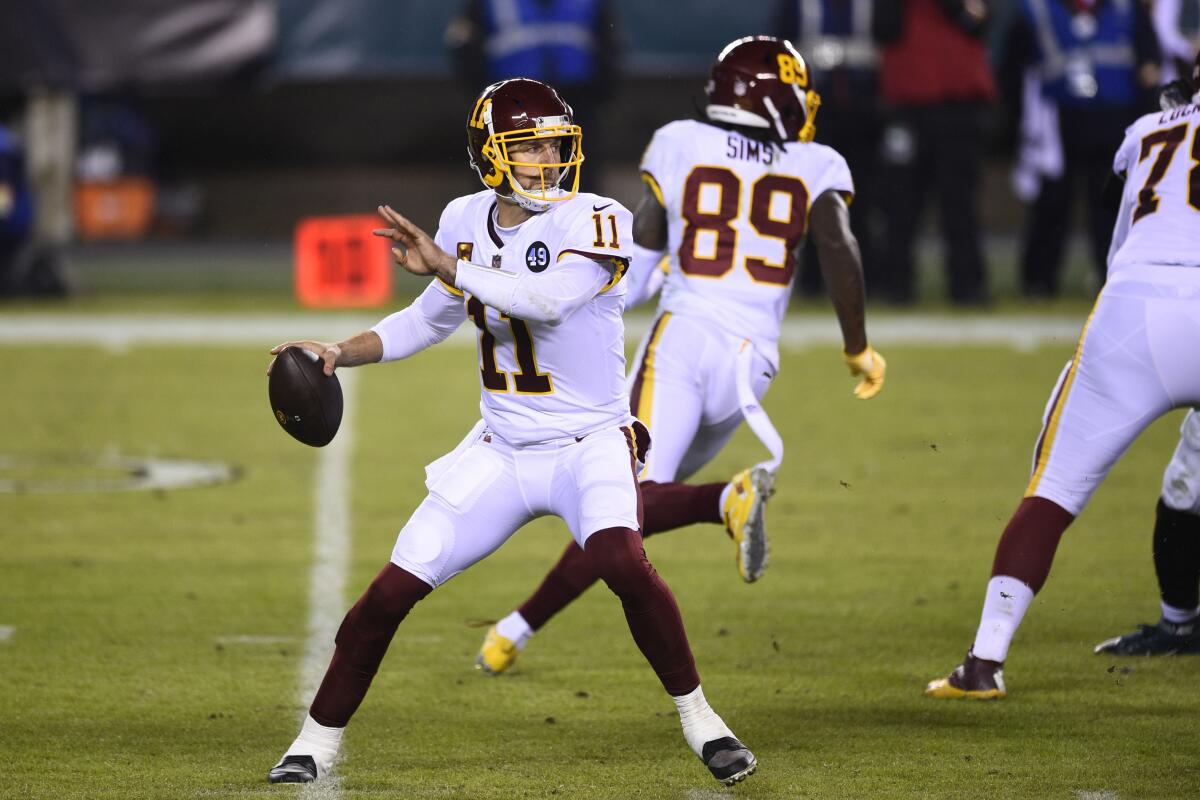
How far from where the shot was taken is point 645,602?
4.71m

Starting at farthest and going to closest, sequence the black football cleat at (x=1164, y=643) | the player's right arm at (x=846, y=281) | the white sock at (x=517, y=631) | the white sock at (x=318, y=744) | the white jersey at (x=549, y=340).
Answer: the player's right arm at (x=846, y=281) < the black football cleat at (x=1164, y=643) < the white sock at (x=517, y=631) < the white jersey at (x=549, y=340) < the white sock at (x=318, y=744)

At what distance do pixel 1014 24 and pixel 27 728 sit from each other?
34.3 feet

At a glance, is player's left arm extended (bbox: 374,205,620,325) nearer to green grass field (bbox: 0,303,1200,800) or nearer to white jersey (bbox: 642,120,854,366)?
green grass field (bbox: 0,303,1200,800)

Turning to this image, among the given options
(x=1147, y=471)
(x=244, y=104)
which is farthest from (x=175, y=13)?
(x=1147, y=471)

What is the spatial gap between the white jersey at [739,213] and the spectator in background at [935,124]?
714cm

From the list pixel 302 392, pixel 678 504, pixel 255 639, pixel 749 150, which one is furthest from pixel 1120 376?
pixel 255 639

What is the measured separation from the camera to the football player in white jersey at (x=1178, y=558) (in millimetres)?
5863

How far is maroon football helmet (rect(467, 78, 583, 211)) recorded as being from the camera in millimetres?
4820

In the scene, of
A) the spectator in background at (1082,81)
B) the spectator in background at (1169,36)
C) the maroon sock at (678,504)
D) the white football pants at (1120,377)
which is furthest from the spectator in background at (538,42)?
the white football pants at (1120,377)

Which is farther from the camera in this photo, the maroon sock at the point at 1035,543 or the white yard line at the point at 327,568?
the white yard line at the point at 327,568

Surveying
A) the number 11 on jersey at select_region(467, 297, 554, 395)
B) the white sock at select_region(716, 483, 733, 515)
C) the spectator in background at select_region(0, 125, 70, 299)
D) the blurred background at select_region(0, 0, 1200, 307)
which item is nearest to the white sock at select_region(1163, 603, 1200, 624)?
the white sock at select_region(716, 483, 733, 515)

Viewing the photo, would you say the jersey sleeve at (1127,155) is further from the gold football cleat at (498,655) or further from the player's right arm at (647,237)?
the gold football cleat at (498,655)

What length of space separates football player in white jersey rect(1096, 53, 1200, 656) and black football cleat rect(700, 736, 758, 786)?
69.2 inches

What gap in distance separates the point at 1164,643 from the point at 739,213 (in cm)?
176
